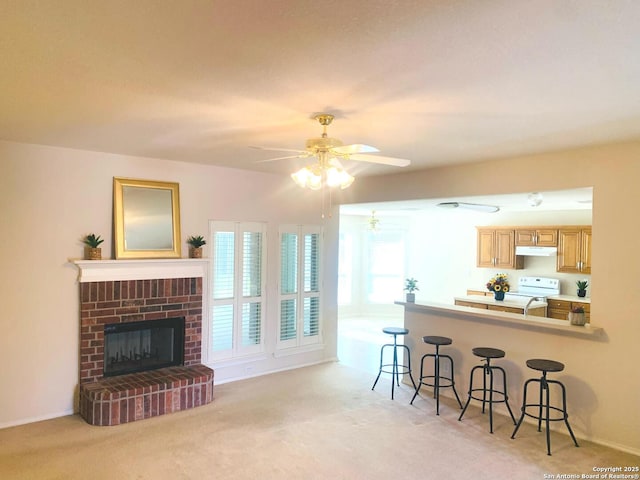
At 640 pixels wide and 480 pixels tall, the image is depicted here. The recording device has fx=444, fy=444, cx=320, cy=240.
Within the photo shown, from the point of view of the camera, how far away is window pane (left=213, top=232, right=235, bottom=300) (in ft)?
17.6

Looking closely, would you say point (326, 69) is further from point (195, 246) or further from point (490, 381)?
point (490, 381)

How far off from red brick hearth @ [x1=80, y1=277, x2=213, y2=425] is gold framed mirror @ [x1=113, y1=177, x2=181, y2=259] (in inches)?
13.0

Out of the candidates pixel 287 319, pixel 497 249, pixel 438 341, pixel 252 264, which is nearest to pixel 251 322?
pixel 287 319

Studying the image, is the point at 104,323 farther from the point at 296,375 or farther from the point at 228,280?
the point at 296,375

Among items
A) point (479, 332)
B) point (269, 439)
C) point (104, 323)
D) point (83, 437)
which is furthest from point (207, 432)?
point (479, 332)

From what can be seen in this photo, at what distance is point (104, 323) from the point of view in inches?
177

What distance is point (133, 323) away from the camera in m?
4.74

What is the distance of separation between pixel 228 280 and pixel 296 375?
1.52 metres

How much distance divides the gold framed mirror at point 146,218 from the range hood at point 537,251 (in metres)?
5.84

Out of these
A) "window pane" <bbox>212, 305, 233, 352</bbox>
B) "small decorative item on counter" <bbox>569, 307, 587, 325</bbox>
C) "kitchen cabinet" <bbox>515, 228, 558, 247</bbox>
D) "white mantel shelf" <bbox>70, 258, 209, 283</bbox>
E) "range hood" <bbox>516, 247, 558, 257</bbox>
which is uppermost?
"kitchen cabinet" <bbox>515, 228, 558, 247</bbox>

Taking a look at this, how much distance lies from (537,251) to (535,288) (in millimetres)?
669

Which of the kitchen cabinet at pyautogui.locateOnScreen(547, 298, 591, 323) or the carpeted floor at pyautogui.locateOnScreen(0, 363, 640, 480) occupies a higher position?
the kitchen cabinet at pyautogui.locateOnScreen(547, 298, 591, 323)

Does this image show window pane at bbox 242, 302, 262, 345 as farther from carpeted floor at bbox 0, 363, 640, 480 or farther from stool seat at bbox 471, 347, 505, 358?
stool seat at bbox 471, 347, 505, 358

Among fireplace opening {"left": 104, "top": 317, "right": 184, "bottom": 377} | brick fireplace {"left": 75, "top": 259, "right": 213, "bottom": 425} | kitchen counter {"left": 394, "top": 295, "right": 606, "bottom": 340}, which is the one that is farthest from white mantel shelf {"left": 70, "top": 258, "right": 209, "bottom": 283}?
kitchen counter {"left": 394, "top": 295, "right": 606, "bottom": 340}
